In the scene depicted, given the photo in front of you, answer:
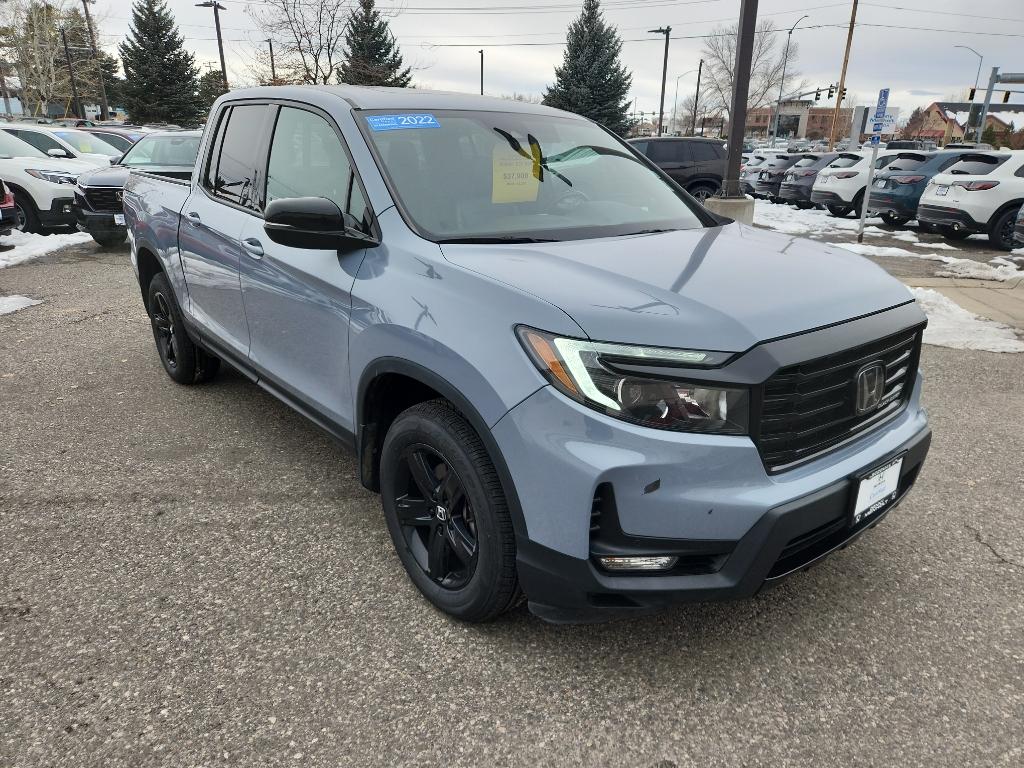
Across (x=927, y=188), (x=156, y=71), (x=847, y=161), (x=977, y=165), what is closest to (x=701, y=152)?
(x=847, y=161)

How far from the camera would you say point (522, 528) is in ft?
6.63

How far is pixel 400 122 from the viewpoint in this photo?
9.33 feet

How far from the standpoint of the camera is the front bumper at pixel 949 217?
37.8ft

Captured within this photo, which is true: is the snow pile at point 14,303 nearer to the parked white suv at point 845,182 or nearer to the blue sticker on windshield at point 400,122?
the blue sticker on windshield at point 400,122

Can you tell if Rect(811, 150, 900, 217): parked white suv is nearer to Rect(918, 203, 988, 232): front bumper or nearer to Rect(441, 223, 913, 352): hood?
Rect(918, 203, 988, 232): front bumper

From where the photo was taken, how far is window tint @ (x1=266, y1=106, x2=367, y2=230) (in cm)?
275

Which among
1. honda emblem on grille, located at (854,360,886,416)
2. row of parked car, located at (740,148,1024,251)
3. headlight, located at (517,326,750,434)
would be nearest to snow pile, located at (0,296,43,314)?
headlight, located at (517,326,750,434)

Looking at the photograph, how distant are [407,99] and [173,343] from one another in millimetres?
2619

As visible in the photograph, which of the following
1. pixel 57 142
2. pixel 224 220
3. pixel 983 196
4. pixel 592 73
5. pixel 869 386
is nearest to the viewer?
pixel 869 386

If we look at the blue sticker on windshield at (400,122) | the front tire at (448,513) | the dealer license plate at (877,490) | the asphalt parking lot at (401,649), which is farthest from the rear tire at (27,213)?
the dealer license plate at (877,490)

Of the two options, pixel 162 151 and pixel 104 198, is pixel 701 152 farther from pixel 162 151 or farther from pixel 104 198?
pixel 104 198

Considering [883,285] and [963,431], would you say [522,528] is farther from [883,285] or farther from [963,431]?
[963,431]

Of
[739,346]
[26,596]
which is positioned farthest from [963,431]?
[26,596]

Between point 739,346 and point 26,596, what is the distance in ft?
8.67
